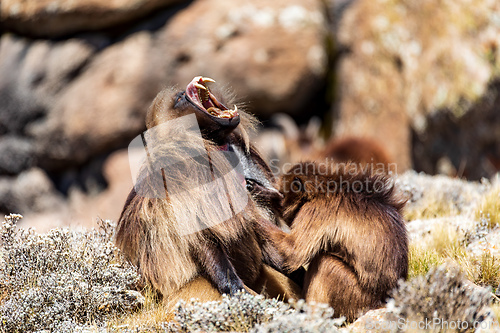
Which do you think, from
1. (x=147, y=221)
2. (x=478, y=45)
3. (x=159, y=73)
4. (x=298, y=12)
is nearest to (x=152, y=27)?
(x=159, y=73)

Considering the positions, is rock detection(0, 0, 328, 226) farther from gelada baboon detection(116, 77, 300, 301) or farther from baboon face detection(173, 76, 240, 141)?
gelada baboon detection(116, 77, 300, 301)

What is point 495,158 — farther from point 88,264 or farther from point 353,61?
point 88,264

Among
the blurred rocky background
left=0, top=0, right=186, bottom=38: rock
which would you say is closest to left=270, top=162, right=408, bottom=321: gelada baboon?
the blurred rocky background

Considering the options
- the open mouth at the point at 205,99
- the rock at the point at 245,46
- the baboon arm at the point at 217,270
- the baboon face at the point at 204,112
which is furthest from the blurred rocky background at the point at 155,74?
the baboon arm at the point at 217,270

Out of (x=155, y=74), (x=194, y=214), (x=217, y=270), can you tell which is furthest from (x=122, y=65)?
(x=217, y=270)

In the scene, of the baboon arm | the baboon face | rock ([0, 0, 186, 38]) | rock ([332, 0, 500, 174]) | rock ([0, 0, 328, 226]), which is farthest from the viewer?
rock ([0, 0, 328, 226])
